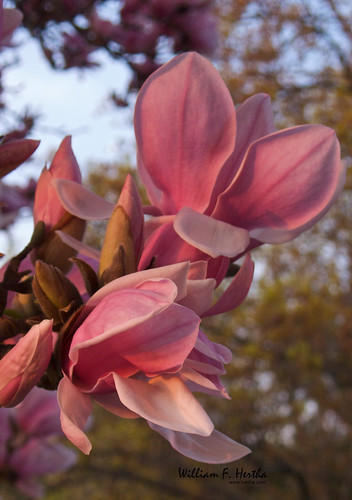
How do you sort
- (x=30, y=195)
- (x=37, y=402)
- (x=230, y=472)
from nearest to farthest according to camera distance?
(x=230, y=472)
(x=37, y=402)
(x=30, y=195)

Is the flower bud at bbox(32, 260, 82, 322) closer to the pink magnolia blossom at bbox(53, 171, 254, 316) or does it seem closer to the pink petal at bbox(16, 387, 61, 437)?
the pink magnolia blossom at bbox(53, 171, 254, 316)

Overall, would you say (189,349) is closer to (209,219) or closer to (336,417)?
(209,219)

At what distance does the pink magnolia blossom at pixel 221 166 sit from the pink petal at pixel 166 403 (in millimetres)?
88

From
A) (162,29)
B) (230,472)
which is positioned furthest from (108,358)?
(162,29)

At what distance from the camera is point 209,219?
376 mm

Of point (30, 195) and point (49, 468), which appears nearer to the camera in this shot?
point (49, 468)

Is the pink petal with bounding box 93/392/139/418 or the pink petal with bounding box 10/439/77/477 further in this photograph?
the pink petal with bounding box 10/439/77/477

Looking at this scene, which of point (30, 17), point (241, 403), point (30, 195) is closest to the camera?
point (30, 17)

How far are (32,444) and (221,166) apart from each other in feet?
2.71

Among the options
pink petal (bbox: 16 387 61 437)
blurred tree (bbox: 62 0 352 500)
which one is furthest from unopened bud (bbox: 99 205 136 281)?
blurred tree (bbox: 62 0 352 500)

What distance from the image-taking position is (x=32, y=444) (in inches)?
40.4

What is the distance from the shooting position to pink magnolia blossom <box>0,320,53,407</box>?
32 centimetres

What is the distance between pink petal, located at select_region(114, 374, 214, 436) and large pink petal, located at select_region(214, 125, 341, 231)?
128 mm

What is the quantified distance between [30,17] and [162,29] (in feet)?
1.33
